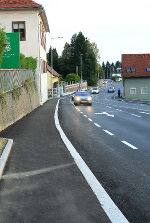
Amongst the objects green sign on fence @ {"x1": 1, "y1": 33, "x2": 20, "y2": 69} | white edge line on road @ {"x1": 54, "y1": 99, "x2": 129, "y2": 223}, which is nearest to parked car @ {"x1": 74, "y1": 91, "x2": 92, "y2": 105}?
green sign on fence @ {"x1": 1, "y1": 33, "x2": 20, "y2": 69}

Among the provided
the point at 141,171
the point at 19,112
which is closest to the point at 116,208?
the point at 141,171

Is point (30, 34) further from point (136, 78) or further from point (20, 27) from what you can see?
point (136, 78)

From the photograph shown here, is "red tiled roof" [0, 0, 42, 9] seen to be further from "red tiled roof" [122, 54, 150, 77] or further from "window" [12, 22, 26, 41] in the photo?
"red tiled roof" [122, 54, 150, 77]

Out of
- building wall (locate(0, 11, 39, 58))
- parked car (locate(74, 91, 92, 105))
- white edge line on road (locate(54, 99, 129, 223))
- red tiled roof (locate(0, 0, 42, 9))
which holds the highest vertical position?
red tiled roof (locate(0, 0, 42, 9))

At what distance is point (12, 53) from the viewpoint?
19.1 m

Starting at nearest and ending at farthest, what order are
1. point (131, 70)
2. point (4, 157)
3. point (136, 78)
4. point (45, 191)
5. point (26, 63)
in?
point (45, 191) < point (4, 157) < point (26, 63) < point (136, 78) < point (131, 70)

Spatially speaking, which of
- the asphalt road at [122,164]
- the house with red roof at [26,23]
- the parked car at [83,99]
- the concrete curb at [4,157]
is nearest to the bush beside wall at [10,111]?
the asphalt road at [122,164]

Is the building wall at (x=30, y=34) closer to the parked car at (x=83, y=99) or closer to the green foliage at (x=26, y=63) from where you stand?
the green foliage at (x=26, y=63)

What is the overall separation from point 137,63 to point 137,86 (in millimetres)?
4465

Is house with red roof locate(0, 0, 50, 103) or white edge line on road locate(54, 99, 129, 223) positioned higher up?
house with red roof locate(0, 0, 50, 103)

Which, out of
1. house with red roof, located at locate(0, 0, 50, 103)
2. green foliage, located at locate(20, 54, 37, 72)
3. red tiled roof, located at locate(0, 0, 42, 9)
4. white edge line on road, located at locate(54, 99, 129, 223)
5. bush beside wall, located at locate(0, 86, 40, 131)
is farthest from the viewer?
red tiled roof, located at locate(0, 0, 42, 9)

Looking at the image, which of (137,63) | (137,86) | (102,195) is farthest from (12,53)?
(137,63)

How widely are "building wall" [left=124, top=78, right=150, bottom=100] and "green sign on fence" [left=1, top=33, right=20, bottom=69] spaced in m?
42.6

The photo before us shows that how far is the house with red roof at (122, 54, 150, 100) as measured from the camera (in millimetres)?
59281
